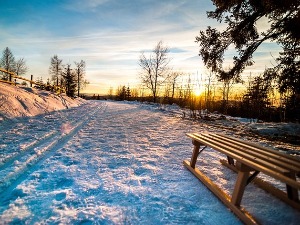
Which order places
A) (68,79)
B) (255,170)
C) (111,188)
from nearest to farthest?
(255,170)
(111,188)
(68,79)

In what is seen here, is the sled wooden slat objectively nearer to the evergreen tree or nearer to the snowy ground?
the snowy ground

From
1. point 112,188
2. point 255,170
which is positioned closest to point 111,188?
point 112,188

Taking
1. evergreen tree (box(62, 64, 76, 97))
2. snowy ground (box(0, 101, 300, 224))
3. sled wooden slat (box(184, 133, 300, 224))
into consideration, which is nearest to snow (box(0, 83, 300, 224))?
snowy ground (box(0, 101, 300, 224))

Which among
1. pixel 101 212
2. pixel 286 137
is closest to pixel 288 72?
pixel 286 137

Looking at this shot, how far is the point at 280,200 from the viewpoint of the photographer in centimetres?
295

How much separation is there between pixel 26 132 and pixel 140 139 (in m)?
3.28

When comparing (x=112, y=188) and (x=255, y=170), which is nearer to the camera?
(x=255, y=170)

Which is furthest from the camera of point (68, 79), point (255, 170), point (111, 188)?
point (68, 79)

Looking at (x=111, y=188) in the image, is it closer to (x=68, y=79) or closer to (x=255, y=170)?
(x=255, y=170)

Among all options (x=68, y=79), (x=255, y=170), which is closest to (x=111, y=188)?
(x=255, y=170)

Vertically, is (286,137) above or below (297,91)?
below

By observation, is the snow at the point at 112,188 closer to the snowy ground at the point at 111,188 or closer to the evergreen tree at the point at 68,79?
the snowy ground at the point at 111,188

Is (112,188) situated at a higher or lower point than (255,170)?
lower

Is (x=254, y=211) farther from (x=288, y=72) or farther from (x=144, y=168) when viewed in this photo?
(x=288, y=72)
